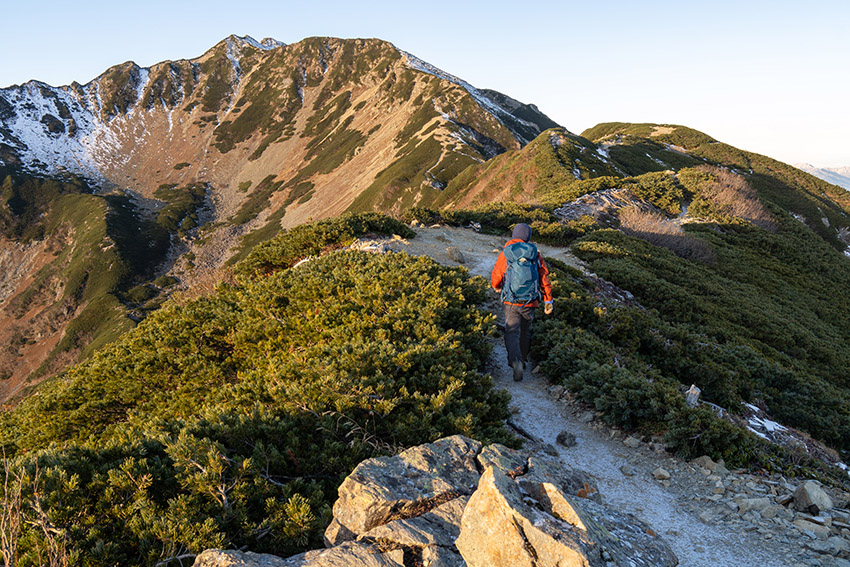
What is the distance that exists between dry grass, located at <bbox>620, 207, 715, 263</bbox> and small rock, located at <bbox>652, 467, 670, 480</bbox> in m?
19.5

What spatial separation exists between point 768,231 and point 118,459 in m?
34.4

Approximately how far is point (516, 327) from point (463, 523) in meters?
5.41

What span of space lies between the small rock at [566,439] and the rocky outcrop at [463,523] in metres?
2.50

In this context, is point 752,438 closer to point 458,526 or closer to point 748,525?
point 748,525

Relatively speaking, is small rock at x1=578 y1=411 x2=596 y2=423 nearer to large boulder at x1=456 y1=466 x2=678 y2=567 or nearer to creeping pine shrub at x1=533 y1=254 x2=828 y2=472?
creeping pine shrub at x1=533 y1=254 x2=828 y2=472

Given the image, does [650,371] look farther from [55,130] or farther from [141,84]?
[141,84]

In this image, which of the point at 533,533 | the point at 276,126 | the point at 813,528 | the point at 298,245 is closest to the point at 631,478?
the point at 813,528

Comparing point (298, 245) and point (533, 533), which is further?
point (298, 245)

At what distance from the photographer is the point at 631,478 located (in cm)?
605

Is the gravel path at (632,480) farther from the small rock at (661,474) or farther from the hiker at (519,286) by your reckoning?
the hiker at (519,286)

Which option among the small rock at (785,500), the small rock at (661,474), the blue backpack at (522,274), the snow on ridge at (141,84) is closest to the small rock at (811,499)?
the small rock at (785,500)

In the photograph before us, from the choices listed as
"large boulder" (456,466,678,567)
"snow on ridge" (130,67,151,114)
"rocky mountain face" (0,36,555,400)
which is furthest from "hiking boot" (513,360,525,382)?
"snow on ridge" (130,67,151,114)

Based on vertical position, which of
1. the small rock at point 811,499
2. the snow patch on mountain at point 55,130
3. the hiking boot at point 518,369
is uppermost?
the snow patch on mountain at point 55,130

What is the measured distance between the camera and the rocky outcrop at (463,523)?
298 centimetres
